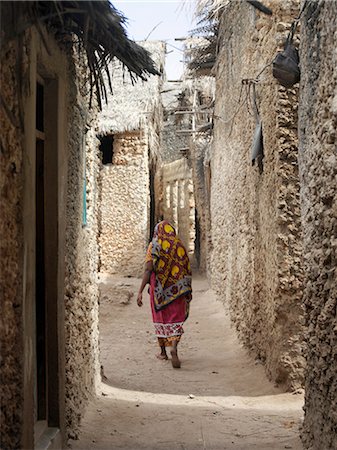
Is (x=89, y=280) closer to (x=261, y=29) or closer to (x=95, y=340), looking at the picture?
(x=95, y=340)

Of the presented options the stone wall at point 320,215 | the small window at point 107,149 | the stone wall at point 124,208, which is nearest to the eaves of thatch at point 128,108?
the stone wall at point 124,208

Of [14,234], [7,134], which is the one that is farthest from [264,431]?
[7,134]

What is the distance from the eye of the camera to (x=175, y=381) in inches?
228

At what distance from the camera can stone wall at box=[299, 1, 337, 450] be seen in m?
3.01

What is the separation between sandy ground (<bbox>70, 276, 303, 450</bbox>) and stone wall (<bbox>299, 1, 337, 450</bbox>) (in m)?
0.61

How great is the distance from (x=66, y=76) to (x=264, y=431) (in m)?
2.73

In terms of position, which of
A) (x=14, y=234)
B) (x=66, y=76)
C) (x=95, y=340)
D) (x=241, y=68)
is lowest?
(x=95, y=340)

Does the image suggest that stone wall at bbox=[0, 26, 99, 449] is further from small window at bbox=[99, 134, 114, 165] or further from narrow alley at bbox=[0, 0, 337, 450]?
small window at bbox=[99, 134, 114, 165]

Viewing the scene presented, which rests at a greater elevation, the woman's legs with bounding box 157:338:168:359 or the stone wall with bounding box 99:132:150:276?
the stone wall with bounding box 99:132:150:276

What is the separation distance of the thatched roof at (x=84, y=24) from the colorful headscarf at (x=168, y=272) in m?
3.18

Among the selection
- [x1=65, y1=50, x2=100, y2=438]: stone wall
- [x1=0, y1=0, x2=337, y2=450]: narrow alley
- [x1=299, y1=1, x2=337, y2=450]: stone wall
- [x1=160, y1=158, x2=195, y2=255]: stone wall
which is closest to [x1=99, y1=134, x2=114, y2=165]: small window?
[x1=160, y1=158, x2=195, y2=255]: stone wall

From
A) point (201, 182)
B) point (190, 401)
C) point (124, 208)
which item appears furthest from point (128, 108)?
point (190, 401)

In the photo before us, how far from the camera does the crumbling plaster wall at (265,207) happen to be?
16.5ft

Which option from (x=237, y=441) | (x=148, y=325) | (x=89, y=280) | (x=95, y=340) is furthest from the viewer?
(x=148, y=325)
